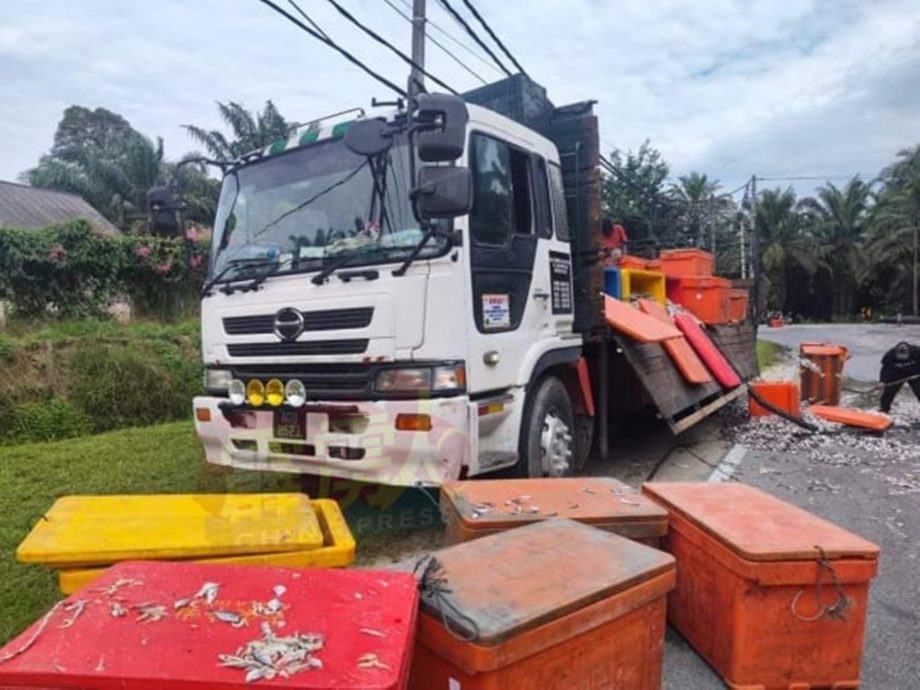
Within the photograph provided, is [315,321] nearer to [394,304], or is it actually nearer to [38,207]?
[394,304]

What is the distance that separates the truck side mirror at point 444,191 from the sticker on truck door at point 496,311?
0.70 metres

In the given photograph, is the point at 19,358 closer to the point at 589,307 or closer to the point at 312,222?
the point at 312,222

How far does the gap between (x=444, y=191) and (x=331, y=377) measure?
124 centimetres

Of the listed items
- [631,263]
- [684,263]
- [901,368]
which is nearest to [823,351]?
[901,368]

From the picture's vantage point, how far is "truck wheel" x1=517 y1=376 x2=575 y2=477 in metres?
4.25

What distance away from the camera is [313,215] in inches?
158

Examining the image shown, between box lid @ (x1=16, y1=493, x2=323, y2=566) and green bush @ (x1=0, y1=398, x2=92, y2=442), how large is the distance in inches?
209

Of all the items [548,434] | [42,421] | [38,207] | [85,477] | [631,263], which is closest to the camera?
[548,434]

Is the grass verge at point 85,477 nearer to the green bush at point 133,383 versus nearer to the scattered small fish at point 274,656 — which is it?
the green bush at point 133,383

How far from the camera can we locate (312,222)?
4.02 meters

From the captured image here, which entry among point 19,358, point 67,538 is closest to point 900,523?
point 67,538

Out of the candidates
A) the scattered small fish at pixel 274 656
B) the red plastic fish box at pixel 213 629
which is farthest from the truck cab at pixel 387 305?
the scattered small fish at pixel 274 656

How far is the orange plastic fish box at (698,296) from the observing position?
8438mm

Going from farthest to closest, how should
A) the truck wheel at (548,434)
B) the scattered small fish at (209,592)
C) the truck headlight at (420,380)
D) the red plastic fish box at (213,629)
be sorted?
1. the truck wheel at (548,434)
2. the truck headlight at (420,380)
3. the scattered small fish at (209,592)
4. the red plastic fish box at (213,629)
